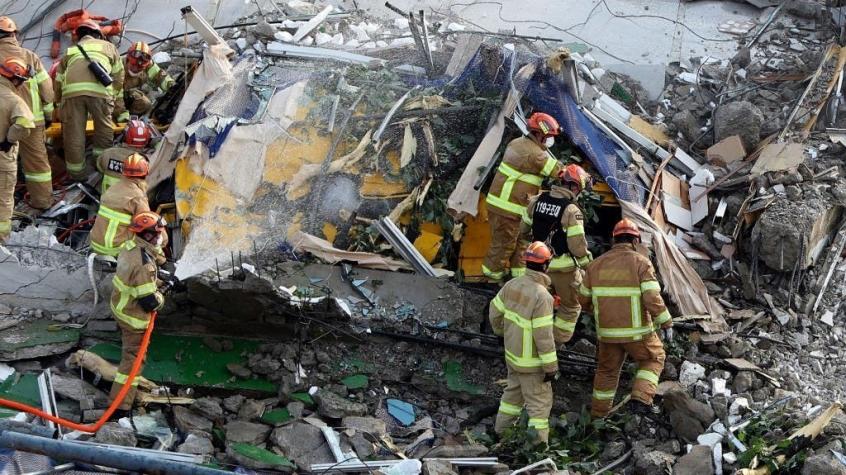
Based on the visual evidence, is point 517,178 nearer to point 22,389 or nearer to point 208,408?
point 208,408

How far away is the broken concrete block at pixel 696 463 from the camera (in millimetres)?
7094

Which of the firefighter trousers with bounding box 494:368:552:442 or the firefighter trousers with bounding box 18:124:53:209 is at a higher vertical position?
the firefighter trousers with bounding box 18:124:53:209

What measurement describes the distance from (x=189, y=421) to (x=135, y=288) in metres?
1.15

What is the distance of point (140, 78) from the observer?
10.8 metres

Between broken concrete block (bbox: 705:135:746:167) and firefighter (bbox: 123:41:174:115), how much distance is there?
235 inches

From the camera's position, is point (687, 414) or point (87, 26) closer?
point (687, 414)

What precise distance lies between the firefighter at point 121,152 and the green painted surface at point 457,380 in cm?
355

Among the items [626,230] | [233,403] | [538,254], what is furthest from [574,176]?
[233,403]

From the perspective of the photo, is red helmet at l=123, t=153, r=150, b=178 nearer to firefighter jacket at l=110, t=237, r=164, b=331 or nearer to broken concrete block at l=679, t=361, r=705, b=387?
firefighter jacket at l=110, t=237, r=164, b=331

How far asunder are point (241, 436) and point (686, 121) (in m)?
6.08

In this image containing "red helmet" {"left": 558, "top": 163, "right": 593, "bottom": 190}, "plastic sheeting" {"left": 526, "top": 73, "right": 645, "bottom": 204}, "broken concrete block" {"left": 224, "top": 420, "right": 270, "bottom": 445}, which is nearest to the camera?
"broken concrete block" {"left": 224, "top": 420, "right": 270, "bottom": 445}

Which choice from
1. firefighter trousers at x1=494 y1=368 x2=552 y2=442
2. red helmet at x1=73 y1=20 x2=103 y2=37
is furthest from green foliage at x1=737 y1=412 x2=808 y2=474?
red helmet at x1=73 y1=20 x2=103 y2=37

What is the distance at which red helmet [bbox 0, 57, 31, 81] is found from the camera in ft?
31.2

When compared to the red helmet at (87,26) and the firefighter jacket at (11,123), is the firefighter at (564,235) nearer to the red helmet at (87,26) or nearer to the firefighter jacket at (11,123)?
the firefighter jacket at (11,123)
